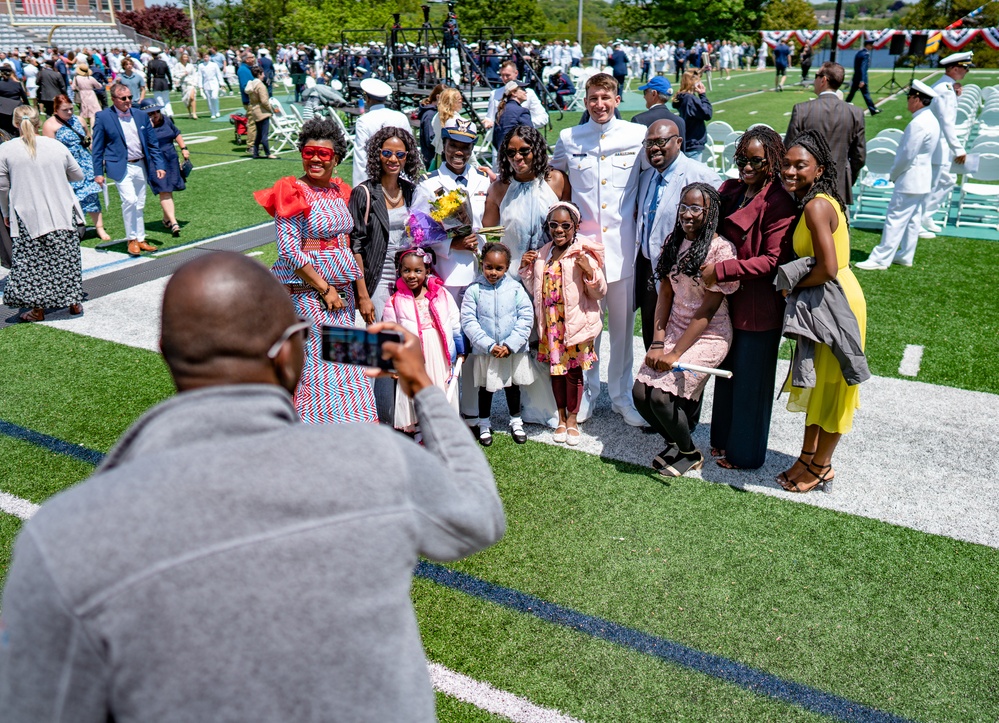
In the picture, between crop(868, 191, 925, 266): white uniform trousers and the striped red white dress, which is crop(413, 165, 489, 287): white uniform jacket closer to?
the striped red white dress

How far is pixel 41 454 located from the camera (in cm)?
550

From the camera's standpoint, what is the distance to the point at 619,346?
592 centimetres

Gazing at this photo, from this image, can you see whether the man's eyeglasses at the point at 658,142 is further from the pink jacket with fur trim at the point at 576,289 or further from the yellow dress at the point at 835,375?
the yellow dress at the point at 835,375

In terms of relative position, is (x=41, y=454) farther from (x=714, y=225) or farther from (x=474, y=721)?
(x=714, y=225)

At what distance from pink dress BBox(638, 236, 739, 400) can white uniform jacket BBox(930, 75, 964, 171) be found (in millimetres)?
6464

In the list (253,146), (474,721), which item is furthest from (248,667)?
(253,146)

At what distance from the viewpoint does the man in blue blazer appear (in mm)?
9844

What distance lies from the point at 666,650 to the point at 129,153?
915cm

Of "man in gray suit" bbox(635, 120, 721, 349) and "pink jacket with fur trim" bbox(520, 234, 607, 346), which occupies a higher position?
"man in gray suit" bbox(635, 120, 721, 349)

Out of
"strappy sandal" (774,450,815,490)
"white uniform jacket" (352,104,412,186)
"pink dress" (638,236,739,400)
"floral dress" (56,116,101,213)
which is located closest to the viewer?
"pink dress" (638,236,739,400)

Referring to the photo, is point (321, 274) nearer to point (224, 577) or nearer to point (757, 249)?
point (757, 249)

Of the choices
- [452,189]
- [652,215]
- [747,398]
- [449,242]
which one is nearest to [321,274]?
[449,242]

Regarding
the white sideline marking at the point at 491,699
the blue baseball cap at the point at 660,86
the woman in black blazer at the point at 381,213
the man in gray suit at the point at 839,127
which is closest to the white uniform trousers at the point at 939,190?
the man in gray suit at the point at 839,127

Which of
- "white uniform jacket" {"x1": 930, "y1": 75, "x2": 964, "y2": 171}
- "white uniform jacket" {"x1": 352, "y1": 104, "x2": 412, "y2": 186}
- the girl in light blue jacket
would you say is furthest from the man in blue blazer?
"white uniform jacket" {"x1": 930, "y1": 75, "x2": 964, "y2": 171}
